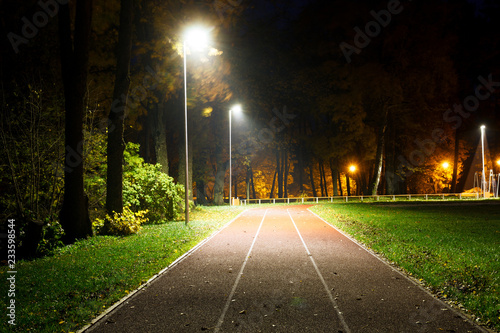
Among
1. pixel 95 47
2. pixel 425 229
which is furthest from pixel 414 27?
pixel 95 47

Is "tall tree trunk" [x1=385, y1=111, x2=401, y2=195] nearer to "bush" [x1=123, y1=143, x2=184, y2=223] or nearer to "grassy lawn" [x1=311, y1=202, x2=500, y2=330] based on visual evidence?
"grassy lawn" [x1=311, y1=202, x2=500, y2=330]

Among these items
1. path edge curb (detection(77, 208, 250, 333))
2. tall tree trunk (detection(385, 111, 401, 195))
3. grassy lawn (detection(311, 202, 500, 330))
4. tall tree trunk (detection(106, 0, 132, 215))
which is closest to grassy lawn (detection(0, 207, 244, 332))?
path edge curb (detection(77, 208, 250, 333))

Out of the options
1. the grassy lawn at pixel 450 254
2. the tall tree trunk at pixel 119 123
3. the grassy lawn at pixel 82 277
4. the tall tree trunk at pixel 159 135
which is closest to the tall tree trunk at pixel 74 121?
the grassy lawn at pixel 82 277

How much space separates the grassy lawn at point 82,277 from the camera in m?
5.51

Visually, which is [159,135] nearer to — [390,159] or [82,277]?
[82,277]

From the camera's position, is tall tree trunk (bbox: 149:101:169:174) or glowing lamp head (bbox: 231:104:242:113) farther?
glowing lamp head (bbox: 231:104:242:113)

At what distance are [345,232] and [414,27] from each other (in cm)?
2813

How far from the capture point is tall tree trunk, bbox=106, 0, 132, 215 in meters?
14.8

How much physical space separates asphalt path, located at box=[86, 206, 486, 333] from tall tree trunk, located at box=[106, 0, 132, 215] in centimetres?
611

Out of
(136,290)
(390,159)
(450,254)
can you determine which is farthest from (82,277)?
(390,159)

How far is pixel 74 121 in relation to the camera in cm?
1247

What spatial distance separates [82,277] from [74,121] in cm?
688

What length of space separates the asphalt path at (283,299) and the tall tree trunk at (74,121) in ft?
16.0

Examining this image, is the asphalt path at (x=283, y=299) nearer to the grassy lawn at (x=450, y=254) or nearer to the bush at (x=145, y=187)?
the grassy lawn at (x=450, y=254)
